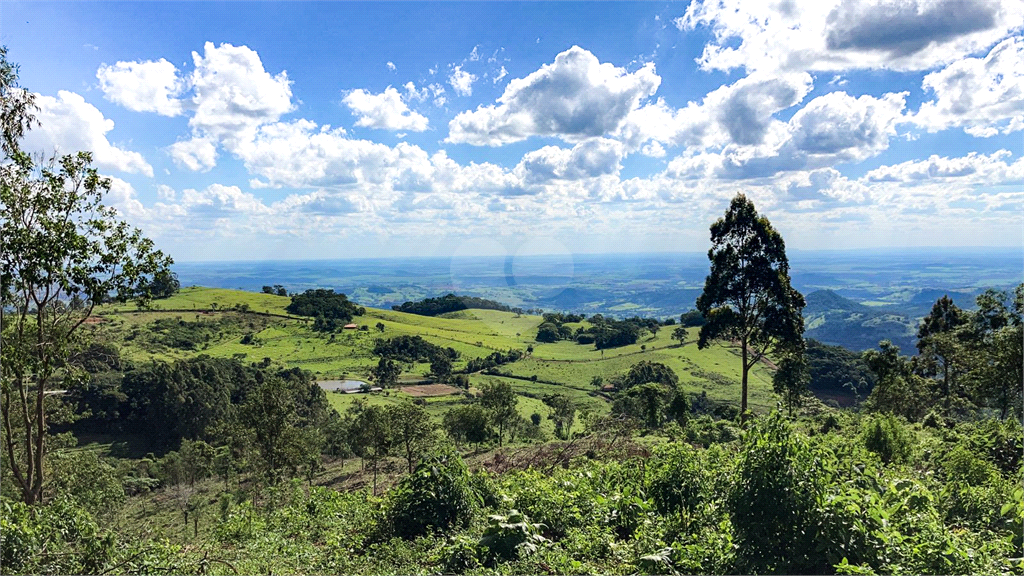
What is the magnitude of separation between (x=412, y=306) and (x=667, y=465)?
523 ft

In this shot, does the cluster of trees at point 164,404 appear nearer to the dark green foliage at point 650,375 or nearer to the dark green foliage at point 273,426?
the dark green foliage at point 273,426

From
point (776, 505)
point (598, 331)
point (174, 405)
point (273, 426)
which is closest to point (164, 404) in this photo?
point (174, 405)

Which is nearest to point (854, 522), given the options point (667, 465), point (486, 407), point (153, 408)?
point (667, 465)

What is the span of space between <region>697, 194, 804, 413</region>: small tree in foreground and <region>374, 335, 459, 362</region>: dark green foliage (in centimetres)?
8676

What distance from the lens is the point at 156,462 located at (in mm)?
43781

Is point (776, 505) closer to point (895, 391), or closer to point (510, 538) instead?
point (510, 538)

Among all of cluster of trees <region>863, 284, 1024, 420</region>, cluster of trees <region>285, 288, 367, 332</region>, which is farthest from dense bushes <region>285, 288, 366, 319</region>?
cluster of trees <region>863, 284, 1024, 420</region>

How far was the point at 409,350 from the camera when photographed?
10631cm

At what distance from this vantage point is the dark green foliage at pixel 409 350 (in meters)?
103

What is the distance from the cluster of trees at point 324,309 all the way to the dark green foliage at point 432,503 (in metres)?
109

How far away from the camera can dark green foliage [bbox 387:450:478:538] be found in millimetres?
9188

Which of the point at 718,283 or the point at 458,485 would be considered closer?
the point at 458,485

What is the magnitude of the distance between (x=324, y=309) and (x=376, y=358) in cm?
2901

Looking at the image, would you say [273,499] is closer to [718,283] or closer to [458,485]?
[458,485]
